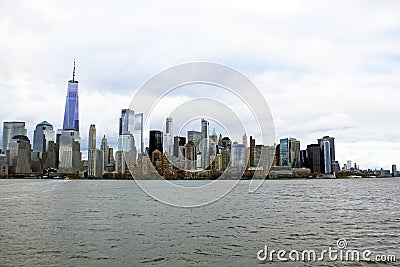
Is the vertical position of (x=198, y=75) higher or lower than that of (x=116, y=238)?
higher

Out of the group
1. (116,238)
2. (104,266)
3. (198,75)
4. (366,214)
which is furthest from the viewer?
(366,214)

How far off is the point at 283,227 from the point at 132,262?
1761cm

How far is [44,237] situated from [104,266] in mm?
10935

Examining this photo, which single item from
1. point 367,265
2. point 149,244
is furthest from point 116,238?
point 367,265

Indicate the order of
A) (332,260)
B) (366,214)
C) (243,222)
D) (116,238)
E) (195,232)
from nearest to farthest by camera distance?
(332,260)
(116,238)
(195,232)
(243,222)
(366,214)

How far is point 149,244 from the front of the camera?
2730 centimetres

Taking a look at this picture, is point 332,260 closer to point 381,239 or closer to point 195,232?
point 381,239

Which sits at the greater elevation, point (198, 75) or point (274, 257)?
point (198, 75)

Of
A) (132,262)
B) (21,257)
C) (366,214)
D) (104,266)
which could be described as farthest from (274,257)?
(366,214)

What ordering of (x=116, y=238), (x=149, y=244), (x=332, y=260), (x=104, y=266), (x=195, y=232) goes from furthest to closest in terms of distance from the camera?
(x=195, y=232) < (x=116, y=238) < (x=149, y=244) < (x=332, y=260) < (x=104, y=266)

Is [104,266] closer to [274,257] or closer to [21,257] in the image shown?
[21,257]

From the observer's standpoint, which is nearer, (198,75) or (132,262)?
(132,262)

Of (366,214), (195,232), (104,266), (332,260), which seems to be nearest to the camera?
(104,266)

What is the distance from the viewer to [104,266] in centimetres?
2161
